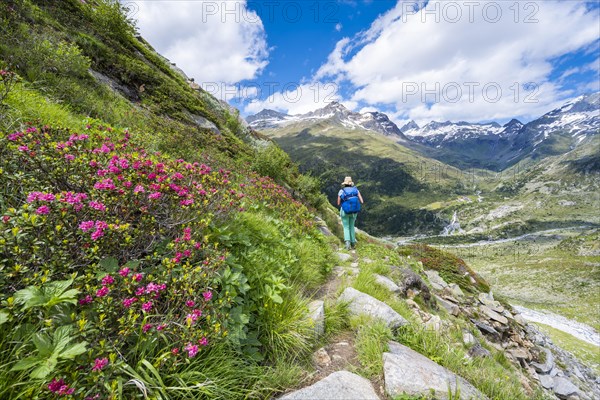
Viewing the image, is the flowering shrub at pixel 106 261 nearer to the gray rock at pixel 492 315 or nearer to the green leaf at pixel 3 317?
the green leaf at pixel 3 317

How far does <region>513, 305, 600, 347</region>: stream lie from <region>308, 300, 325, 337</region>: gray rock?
64521mm

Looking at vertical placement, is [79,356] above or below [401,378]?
above

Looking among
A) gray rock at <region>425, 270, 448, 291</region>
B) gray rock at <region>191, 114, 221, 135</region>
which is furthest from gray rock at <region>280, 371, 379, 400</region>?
gray rock at <region>191, 114, 221, 135</region>

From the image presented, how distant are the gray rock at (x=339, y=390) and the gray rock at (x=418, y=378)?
31cm

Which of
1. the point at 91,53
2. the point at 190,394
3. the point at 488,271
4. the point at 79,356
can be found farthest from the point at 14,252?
the point at 488,271

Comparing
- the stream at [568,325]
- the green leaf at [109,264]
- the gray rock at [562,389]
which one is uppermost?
the green leaf at [109,264]

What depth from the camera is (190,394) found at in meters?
2.40

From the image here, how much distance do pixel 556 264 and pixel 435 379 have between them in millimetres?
160584

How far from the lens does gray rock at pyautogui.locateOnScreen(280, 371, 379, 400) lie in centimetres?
298

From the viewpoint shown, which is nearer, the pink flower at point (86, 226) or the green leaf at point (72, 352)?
the green leaf at point (72, 352)

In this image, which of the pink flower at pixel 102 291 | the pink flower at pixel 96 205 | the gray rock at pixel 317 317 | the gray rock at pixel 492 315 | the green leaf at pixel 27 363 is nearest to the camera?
the green leaf at pixel 27 363

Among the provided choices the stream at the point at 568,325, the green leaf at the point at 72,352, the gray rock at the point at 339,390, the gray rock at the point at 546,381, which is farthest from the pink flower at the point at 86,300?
the stream at the point at 568,325

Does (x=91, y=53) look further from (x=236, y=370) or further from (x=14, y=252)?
(x=236, y=370)

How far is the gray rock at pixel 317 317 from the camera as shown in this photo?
419 centimetres
